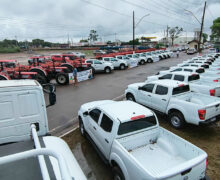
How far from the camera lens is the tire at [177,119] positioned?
606 centimetres

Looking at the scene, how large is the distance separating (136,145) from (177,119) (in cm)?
289

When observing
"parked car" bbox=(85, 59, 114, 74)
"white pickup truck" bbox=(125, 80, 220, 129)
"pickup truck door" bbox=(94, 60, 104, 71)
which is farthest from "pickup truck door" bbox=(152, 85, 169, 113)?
"pickup truck door" bbox=(94, 60, 104, 71)

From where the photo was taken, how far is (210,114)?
5.63m

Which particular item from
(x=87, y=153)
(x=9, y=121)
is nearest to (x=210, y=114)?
(x=87, y=153)

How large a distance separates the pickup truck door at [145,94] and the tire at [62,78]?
7.97 meters

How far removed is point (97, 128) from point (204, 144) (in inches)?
141

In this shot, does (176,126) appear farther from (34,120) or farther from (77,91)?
(77,91)

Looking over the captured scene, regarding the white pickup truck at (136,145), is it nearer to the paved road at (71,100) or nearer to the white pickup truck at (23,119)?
the white pickup truck at (23,119)

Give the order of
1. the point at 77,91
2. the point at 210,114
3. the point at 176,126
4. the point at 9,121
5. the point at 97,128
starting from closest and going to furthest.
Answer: the point at 9,121 → the point at 97,128 → the point at 210,114 → the point at 176,126 → the point at 77,91

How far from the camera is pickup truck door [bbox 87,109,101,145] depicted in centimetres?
474

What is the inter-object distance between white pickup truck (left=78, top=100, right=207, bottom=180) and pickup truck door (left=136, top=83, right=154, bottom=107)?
2.83 m

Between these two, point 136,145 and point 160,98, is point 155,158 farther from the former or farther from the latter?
point 160,98

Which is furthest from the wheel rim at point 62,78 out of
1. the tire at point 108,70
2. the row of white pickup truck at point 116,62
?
the tire at point 108,70

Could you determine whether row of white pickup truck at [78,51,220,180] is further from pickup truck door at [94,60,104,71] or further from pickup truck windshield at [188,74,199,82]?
pickup truck door at [94,60,104,71]
